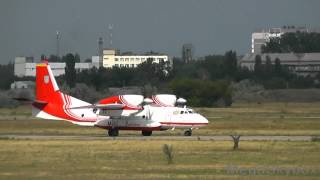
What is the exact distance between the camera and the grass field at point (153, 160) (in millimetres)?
35438

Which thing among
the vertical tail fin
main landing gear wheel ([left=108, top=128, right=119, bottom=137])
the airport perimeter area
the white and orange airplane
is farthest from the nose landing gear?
the vertical tail fin

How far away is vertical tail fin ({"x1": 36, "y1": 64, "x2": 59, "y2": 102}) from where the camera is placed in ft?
230

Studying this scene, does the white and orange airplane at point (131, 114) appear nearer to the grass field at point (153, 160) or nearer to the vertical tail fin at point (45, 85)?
the vertical tail fin at point (45, 85)

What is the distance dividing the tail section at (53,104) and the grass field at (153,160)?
12.3m

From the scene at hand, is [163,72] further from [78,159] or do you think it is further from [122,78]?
[78,159]

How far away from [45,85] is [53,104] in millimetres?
1766

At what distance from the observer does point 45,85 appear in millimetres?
70250

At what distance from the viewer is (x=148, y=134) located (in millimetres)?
67312

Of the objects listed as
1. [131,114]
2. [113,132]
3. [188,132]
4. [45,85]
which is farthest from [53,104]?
[188,132]

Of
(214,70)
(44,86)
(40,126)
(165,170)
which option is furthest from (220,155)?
(214,70)

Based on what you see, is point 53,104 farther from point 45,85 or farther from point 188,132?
point 188,132

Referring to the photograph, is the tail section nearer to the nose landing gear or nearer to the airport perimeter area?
the nose landing gear

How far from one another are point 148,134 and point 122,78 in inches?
3307

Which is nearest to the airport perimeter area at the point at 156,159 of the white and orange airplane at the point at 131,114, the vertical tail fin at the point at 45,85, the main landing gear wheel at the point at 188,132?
the main landing gear wheel at the point at 188,132
